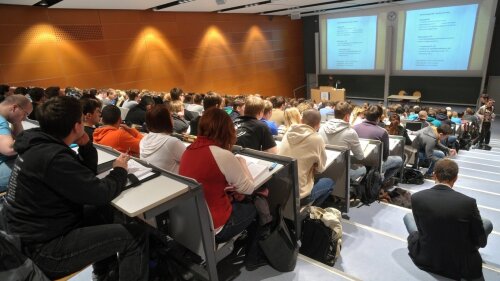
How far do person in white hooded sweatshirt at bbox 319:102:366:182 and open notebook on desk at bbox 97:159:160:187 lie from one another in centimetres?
174

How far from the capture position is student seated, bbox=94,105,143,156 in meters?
2.75

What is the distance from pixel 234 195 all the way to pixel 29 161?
114cm

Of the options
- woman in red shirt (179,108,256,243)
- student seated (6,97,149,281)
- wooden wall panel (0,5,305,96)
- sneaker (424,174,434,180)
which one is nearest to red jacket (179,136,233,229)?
woman in red shirt (179,108,256,243)

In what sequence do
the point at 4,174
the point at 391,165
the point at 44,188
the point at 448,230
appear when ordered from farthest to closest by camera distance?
the point at 391,165, the point at 4,174, the point at 448,230, the point at 44,188

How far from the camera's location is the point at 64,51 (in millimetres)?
6977

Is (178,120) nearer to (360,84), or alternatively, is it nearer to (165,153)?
(165,153)

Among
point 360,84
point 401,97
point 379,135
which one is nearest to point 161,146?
point 379,135

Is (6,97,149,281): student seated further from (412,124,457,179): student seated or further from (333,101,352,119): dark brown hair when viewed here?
(412,124,457,179): student seated

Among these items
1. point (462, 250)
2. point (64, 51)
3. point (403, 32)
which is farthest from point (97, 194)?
point (403, 32)

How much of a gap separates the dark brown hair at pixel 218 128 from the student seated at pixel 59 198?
21.6 inches

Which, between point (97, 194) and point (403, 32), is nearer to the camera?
point (97, 194)

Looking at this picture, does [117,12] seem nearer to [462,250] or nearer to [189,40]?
[189,40]

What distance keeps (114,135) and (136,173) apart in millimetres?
1137

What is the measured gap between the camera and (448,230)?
206 cm
